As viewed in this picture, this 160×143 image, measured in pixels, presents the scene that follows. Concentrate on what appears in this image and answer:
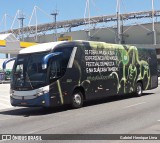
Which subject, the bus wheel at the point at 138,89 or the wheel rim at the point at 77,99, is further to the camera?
the bus wheel at the point at 138,89

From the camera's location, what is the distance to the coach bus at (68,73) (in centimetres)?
1598

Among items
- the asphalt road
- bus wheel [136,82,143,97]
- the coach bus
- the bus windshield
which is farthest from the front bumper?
bus wheel [136,82,143,97]

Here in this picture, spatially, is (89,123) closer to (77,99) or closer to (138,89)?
(77,99)

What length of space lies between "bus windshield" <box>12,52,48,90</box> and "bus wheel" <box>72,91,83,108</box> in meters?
2.07

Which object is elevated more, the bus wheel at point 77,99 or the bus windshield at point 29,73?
the bus windshield at point 29,73

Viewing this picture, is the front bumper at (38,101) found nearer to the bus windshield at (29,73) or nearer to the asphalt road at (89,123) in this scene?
the bus windshield at (29,73)

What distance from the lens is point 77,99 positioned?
1766 centimetres

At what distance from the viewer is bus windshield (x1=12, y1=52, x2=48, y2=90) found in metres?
16.0

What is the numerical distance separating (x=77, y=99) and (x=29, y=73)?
266 cm

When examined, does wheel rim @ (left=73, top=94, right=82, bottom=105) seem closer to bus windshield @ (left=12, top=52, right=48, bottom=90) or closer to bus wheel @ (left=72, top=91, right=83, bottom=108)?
bus wheel @ (left=72, top=91, right=83, bottom=108)

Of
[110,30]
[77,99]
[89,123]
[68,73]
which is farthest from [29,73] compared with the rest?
[110,30]

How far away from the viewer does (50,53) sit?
16.1 m

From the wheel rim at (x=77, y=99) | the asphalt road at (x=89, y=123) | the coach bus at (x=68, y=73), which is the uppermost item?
the coach bus at (x=68, y=73)

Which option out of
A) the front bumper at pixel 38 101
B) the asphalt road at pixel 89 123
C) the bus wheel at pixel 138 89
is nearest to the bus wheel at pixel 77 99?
the front bumper at pixel 38 101
